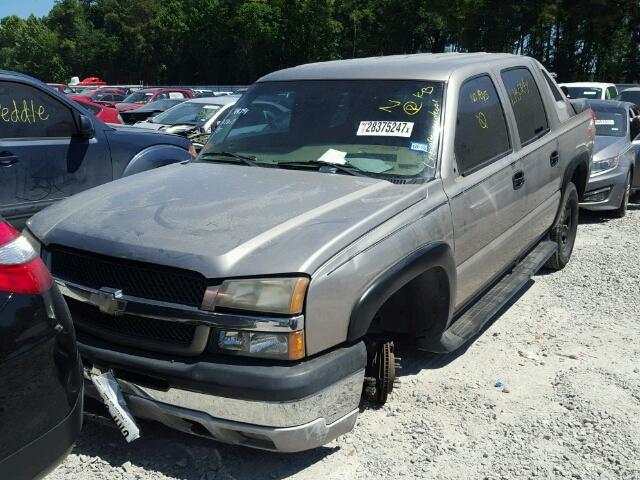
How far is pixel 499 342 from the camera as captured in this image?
481 centimetres

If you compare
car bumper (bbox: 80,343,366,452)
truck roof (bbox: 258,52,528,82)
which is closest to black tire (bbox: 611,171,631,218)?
truck roof (bbox: 258,52,528,82)

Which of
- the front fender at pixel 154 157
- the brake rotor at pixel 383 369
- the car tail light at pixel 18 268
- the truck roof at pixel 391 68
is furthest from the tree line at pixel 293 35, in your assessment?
the car tail light at pixel 18 268

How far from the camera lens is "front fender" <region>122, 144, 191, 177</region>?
6407mm

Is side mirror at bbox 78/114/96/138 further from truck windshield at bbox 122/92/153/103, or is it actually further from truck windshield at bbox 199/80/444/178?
truck windshield at bbox 122/92/153/103

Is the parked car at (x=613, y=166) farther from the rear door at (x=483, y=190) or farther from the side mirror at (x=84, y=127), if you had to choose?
the side mirror at (x=84, y=127)

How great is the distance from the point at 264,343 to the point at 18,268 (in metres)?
0.99

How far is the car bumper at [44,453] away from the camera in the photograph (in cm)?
218

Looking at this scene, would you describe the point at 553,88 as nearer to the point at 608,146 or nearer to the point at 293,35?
the point at 608,146

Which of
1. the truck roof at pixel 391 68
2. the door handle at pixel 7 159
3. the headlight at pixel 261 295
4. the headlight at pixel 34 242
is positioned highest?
the truck roof at pixel 391 68

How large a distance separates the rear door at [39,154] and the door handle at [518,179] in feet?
11.8

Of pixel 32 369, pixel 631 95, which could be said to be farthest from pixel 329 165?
pixel 631 95

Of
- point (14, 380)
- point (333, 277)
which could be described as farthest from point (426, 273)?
point (14, 380)

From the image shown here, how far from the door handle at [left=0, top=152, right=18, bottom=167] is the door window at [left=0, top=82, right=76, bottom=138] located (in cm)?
19

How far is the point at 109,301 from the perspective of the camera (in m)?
3.02
